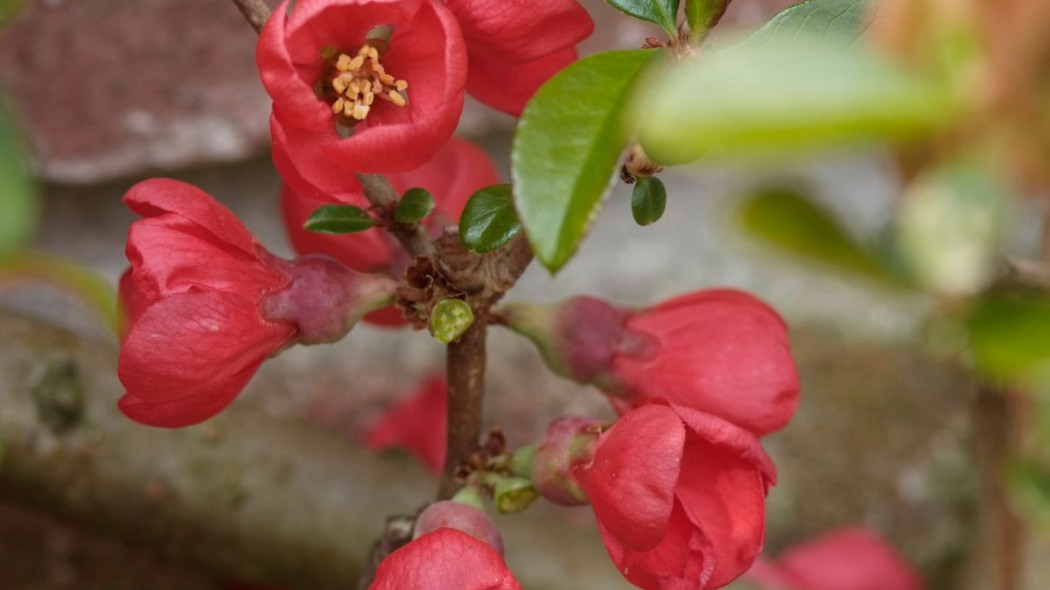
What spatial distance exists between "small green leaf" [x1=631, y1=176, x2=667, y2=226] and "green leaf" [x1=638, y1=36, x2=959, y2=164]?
296 mm

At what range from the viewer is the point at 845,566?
989mm

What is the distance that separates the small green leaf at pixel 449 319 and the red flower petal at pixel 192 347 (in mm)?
82

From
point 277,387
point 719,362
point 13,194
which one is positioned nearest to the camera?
point 13,194

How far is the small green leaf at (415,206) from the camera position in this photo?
0.54 metres

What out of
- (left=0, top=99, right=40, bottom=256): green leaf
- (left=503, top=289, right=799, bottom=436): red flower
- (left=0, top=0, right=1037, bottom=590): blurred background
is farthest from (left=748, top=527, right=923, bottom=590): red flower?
(left=0, top=99, right=40, bottom=256): green leaf

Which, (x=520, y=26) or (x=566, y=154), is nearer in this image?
(x=566, y=154)

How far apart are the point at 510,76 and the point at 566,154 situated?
179 mm

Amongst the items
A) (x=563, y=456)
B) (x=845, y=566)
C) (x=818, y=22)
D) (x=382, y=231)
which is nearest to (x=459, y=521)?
(x=563, y=456)

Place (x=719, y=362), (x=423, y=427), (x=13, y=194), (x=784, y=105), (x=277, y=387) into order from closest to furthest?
(x=784, y=105) → (x=13, y=194) → (x=719, y=362) → (x=423, y=427) → (x=277, y=387)

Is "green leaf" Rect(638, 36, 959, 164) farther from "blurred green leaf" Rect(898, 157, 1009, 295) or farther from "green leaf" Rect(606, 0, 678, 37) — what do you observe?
"green leaf" Rect(606, 0, 678, 37)

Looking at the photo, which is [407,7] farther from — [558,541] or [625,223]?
[625,223]

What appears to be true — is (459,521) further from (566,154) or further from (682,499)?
(566,154)

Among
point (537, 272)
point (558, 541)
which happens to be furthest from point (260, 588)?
point (537, 272)

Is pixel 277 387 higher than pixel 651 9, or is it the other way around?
pixel 651 9
